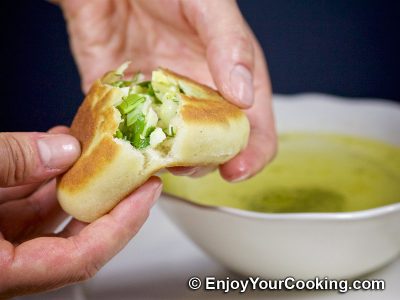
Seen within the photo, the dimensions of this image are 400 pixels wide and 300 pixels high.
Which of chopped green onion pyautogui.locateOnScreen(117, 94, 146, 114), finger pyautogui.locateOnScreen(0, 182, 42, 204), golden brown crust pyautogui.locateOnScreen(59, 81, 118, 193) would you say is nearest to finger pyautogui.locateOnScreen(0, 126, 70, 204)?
finger pyautogui.locateOnScreen(0, 182, 42, 204)

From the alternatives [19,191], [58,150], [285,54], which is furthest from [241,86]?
[285,54]

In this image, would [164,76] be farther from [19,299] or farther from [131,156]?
[19,299]

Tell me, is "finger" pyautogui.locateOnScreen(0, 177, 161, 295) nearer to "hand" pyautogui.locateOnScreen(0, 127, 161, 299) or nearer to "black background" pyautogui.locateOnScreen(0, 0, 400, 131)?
"hand" pyautogui.locateOnScreen(0, 127, 161, 299)

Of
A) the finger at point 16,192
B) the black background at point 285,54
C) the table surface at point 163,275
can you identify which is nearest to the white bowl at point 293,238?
the table surface at point 163,275

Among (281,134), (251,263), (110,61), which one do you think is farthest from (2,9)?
(251,263)

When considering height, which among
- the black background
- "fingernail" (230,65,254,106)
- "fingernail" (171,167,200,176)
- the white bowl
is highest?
"fingernail" (230,65,254,106)

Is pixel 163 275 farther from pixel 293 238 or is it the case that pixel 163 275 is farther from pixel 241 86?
pixel 241 86

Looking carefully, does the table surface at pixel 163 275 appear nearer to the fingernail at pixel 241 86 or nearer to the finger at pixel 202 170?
the finger at pixel 202 170
